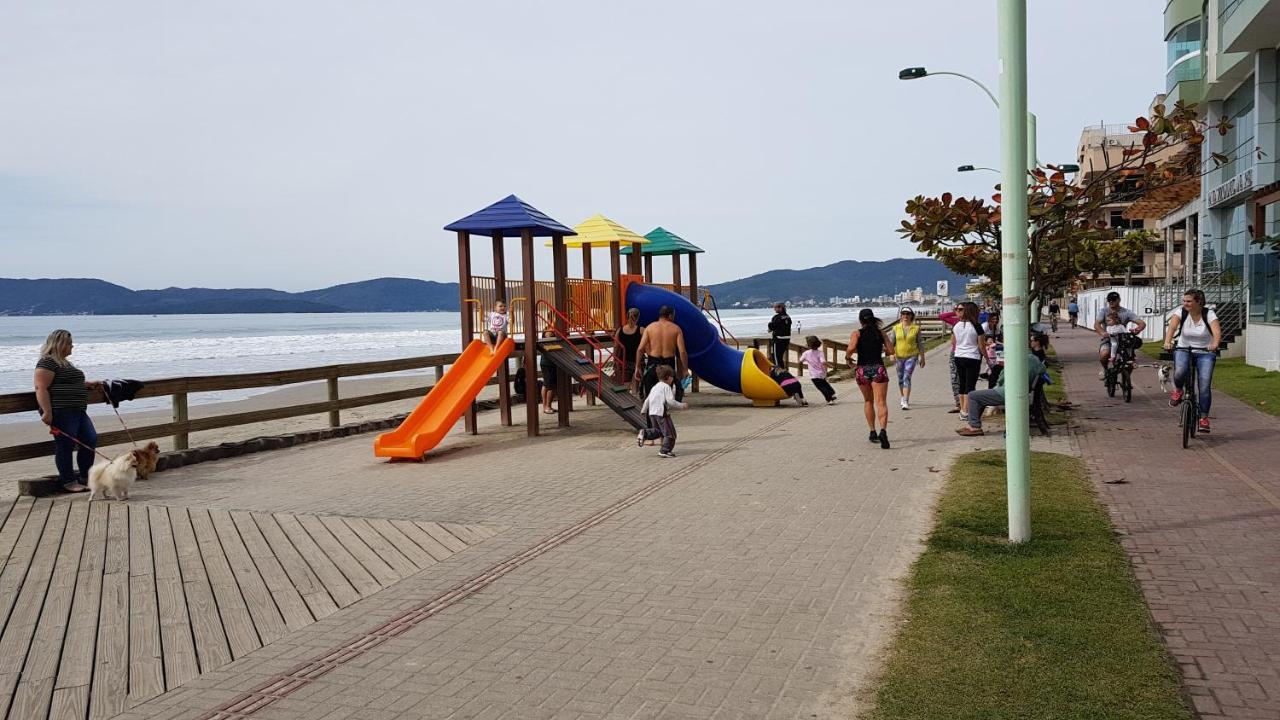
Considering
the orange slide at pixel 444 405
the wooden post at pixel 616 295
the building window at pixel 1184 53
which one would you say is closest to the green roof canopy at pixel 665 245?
the wooden post at pixel 616 295

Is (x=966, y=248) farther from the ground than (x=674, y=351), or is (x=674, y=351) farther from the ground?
(x=966, y=248)

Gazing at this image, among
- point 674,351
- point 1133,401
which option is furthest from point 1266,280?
point 674,351

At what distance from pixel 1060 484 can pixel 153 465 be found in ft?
30.0

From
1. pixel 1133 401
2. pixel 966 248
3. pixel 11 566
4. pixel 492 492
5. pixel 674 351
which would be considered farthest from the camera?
pixel 1133 401

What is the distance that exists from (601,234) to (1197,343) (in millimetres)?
10323

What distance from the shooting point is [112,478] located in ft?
30.0

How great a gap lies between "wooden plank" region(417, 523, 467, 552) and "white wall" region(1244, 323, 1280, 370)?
21184 mm


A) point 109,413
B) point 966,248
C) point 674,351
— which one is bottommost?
point 109,413

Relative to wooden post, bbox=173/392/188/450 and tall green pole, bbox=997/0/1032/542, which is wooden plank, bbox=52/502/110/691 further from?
tall green pole, bbox=997/0/1032/542

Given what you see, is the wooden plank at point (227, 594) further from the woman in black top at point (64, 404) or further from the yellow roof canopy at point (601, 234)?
the yellow roof canopy at point (601, 234)

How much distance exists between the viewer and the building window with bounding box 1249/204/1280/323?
22734 millimetres

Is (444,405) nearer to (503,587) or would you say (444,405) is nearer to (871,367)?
(871,367)

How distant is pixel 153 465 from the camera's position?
10320 millimetres

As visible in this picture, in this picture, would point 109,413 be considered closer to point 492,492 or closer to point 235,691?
point 492,492
